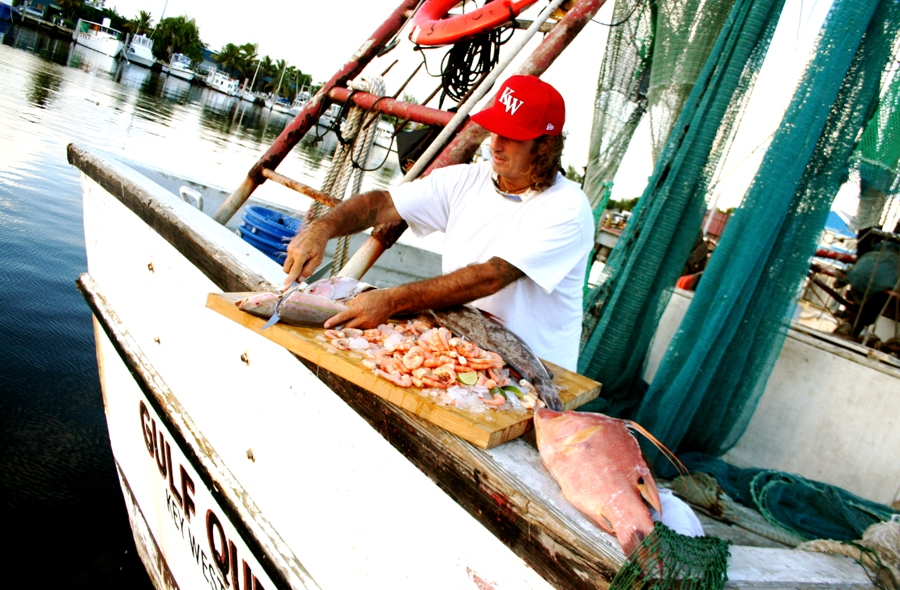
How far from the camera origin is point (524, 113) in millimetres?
2137

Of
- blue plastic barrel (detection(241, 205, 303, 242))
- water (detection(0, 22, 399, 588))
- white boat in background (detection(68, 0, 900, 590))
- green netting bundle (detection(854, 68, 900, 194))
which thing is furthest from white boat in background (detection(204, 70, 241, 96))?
green netting bundle (detection(854, 68, 900, 194))

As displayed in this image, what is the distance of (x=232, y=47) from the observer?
99.9 metres

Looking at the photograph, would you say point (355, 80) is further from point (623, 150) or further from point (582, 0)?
point (623, 150)

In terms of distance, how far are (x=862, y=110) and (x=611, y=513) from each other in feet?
11.6

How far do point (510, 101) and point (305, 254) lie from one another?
3.57ft

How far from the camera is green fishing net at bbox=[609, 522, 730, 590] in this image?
957 millimetres

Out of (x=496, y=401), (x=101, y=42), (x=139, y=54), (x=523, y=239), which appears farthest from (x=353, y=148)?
(x=139, y=54)

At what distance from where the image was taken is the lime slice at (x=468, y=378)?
5.06ft

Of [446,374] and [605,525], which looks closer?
[605,525]

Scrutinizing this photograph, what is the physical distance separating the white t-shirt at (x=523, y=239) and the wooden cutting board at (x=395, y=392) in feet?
1.56

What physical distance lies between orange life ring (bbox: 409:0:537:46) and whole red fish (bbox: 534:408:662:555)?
9.55 feet

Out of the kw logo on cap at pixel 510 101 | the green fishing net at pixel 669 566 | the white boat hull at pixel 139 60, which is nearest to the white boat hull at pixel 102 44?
the white boat hull at pixel 139 60

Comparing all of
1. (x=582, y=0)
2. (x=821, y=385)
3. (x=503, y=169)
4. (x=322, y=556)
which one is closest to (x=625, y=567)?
(x=322, y=556)

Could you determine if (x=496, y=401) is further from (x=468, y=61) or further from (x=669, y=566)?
(x=468, y=61)
